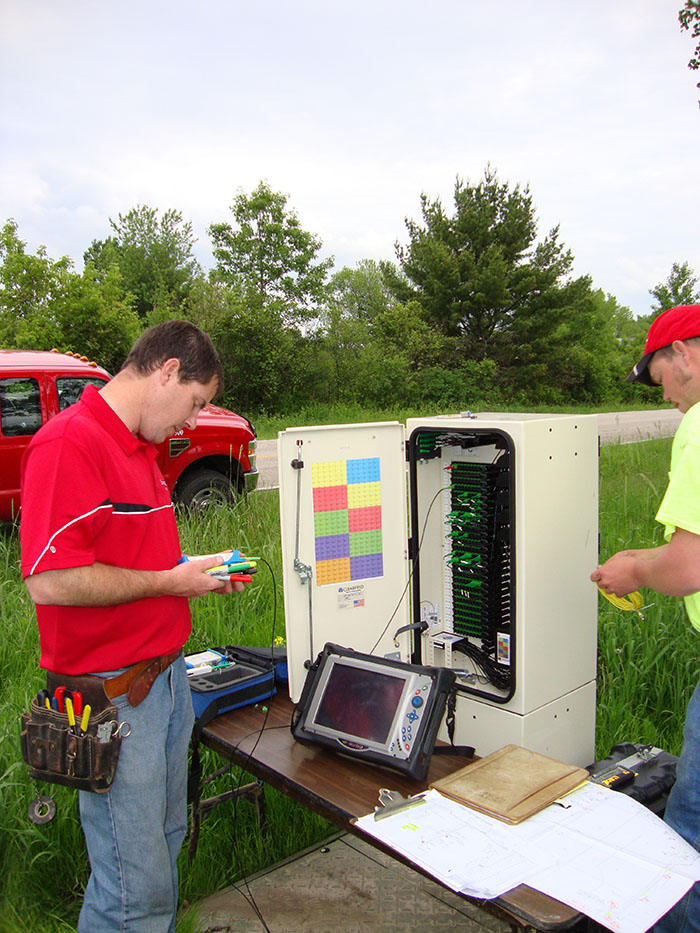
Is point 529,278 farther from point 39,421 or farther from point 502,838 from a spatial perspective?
point 502,838

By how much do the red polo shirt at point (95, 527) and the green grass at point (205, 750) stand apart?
1174mm

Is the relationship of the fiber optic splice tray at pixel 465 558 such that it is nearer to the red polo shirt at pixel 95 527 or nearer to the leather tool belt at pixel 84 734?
the red polo shirt at pixel 95 527

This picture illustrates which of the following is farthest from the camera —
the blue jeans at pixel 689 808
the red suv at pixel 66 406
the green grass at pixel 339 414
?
the green grass at pixel 339 414

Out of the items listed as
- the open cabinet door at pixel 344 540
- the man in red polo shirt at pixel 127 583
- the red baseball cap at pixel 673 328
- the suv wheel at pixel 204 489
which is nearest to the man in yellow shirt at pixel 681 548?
the red baseball cap at pixel 673 328

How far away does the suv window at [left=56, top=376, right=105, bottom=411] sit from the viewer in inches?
239

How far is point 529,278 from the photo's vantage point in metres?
26.1

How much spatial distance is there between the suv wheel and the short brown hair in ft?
14.1

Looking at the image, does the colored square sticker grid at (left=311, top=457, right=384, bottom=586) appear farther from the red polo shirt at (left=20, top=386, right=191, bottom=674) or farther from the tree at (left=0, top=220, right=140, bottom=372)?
the tree at (left=0, top=220, right=140, bottom=372)

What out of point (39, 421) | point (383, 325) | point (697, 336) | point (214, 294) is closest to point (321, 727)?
point (697, 336)

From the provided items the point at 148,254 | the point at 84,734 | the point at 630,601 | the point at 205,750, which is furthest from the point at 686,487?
the point at 148,254

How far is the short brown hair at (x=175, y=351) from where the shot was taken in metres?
2.04

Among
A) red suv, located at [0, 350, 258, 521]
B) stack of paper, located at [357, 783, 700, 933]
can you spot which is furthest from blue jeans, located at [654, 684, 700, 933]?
red suv, located at [0, 350, 258, 521]

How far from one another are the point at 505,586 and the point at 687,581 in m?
0.87

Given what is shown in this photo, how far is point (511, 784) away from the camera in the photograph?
1.94 m
